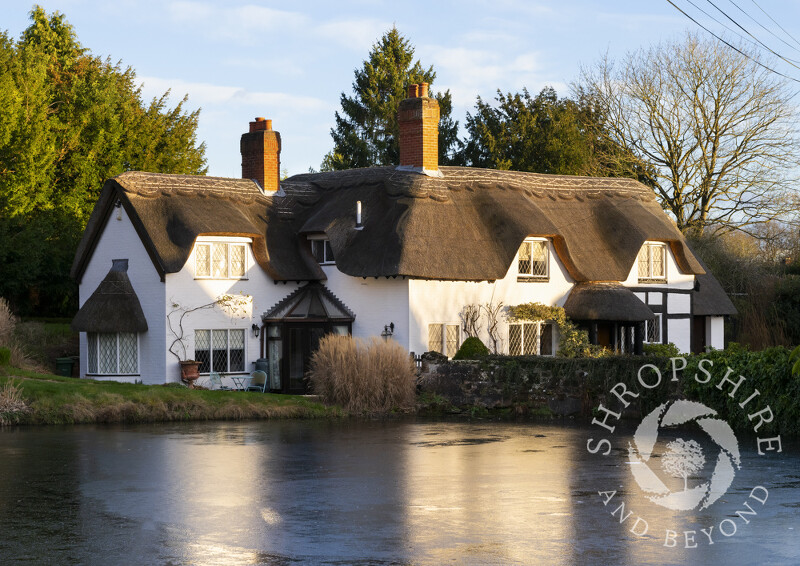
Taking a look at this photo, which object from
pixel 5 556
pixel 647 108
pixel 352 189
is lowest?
pixel 5 556

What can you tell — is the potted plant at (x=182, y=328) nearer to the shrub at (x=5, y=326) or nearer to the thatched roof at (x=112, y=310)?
the thatched roof at (x=112, y=310)

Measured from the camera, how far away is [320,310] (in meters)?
33.6

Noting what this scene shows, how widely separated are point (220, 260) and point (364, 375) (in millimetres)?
7769

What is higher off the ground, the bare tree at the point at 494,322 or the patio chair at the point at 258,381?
the bare tree at the point at 494,322

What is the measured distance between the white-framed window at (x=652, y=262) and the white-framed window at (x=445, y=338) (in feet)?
25.2

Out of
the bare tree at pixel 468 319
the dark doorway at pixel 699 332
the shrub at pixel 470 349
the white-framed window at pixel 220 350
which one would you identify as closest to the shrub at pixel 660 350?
the dark doorway at pixel 699 332

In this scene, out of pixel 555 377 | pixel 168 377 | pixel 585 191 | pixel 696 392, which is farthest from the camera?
pixel 585 191

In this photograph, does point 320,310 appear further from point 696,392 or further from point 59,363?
point 696,392

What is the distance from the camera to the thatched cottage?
105 ft

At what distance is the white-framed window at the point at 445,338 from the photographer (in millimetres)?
32875

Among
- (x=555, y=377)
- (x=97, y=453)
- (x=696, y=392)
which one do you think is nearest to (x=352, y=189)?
(x=555, y=377)

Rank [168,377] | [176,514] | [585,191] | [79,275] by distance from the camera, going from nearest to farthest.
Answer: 1. [176,514]
2. [168,377]
3. [79,275]
4. [585,191]

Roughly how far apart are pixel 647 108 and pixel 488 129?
10495 mm

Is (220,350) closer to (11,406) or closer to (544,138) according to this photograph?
(11,406)
